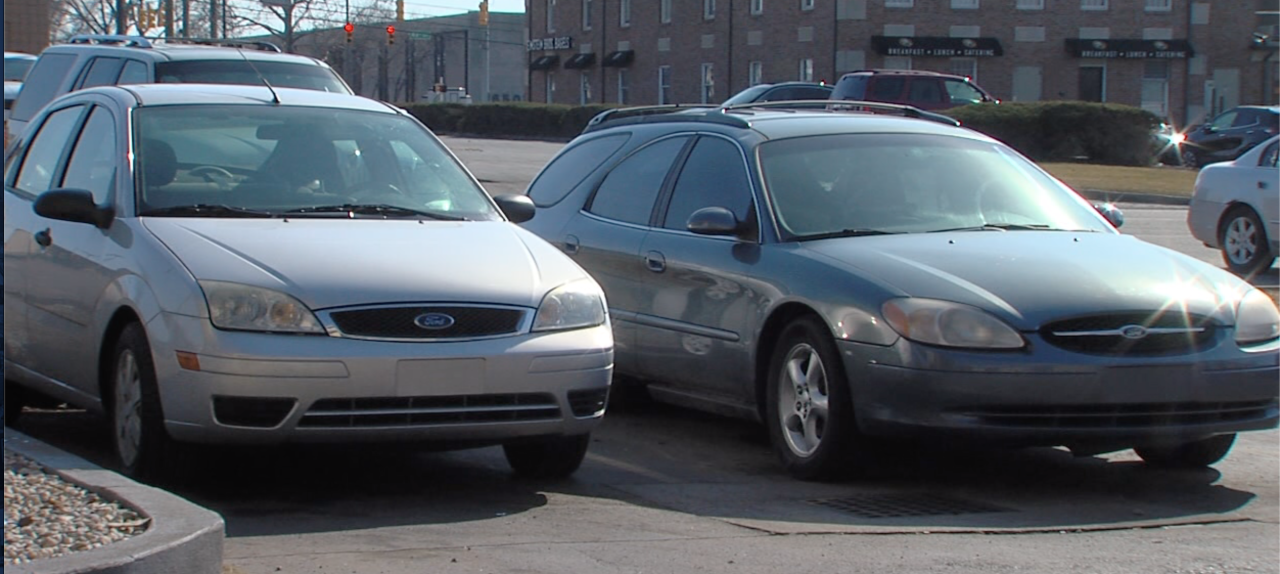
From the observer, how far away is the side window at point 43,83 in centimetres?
1468

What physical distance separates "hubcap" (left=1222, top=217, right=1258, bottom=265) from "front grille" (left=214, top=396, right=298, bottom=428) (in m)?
11.5

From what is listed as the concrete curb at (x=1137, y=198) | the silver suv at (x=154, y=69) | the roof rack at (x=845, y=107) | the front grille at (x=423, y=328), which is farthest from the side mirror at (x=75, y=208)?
the concrete curb at (x=1137, y=198)

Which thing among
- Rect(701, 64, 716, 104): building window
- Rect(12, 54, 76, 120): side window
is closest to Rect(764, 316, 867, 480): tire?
Rect(12, 54, 76, 120): side window

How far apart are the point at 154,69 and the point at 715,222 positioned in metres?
7.59

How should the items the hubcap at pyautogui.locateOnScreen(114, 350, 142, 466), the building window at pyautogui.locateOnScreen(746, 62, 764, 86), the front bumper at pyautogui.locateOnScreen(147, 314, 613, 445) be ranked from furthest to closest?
the building window at pyautogui.locateOnScreen(746, 62, 764, 86), the hubcap at pyautogui.locateOnScreen(114, 350, 142, 466), the front bumper at pyautogui.locateOnScreen(147, 314, 613, 445)

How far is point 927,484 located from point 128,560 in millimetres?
3484

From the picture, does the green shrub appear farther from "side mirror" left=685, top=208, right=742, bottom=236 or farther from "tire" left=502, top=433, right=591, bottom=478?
"tire" left=502, top=433, right=591, bottom=478

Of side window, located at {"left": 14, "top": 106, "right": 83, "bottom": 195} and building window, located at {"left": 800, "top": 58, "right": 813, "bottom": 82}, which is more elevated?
building window, located at {"left": 800, "top": 58, "right": 813, "bottom": 82}

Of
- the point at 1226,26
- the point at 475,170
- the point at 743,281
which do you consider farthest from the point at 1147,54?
the point at 743,281

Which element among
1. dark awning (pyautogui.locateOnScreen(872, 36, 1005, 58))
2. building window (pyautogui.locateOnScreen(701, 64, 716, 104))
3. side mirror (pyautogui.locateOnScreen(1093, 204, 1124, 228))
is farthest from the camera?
building window (pyautogui.locateOnScreen(701, 64, 716, 104))

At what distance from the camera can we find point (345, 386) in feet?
18.5

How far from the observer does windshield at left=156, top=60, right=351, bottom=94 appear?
13422mm

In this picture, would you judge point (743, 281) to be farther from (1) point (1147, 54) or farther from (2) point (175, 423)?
(1) point (1147, 54)

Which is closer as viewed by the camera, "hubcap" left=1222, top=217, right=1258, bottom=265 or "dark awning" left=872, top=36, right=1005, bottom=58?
"hubcap" left=1222, top=217, right=1258, bottom=265
